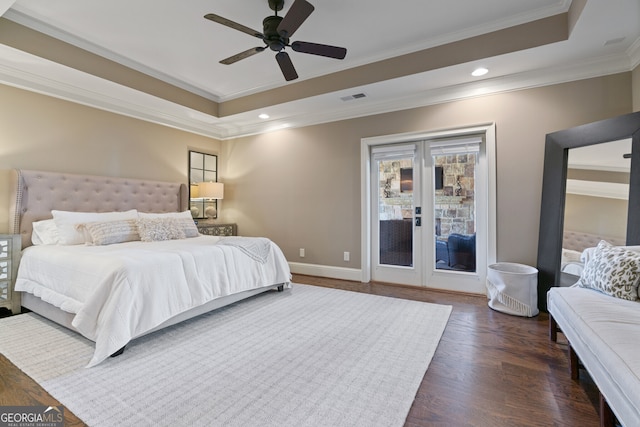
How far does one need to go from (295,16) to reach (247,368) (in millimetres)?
2519

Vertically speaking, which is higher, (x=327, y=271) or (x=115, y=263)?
(x=115, y=263)

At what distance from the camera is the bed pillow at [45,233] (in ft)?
10.3

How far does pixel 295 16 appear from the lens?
2.17m

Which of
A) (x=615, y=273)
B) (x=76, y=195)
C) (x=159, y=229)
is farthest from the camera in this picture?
(x=76, y=195)

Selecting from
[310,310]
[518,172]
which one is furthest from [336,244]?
[518,172]

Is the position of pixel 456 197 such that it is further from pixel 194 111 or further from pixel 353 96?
pixel 194 111

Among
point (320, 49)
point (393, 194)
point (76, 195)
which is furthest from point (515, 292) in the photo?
point (76, 195)

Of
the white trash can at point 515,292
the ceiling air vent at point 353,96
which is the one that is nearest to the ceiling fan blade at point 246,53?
the ceiling air vent at point 353,96

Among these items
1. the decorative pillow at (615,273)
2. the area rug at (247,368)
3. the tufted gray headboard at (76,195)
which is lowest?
the area rug at (247,368)

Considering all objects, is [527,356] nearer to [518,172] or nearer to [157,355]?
[518,172]

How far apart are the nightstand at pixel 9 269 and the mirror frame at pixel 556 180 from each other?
532 cm

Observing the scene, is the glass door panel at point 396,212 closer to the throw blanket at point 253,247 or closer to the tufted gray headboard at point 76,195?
the throw blanket at point 253,247

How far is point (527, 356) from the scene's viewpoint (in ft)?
6.91

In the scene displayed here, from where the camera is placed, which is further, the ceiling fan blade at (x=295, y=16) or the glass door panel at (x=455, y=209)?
the glass door panel at (x=455, y=209)
